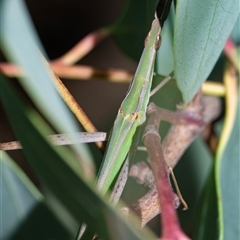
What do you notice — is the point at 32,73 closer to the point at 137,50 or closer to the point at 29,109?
the point at 29,109

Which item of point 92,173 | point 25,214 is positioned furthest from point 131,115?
point 25,214

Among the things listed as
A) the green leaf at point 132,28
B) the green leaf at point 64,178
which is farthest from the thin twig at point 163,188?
the green leaf at point 132,28

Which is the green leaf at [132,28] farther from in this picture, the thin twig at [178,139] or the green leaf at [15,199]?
the green leaf at [15,199]

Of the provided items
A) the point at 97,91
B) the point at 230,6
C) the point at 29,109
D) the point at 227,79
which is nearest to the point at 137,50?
the point at 227,79

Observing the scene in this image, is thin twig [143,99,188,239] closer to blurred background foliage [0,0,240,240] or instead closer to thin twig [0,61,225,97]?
blurred background foliage [0,0,240,240]

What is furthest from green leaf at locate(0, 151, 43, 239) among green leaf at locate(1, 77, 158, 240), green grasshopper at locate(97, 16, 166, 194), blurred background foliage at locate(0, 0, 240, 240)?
green leaf at locate(1, 77, 158, 240)

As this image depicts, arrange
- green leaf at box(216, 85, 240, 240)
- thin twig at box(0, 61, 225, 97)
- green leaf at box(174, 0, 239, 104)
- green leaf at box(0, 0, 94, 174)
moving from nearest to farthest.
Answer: green leaf at box(0, 0, 94, 174) < green leaf at box(174, 0, 239, 104) < green leaf at box(216, 85, 240, 240) < thin twig at box(0, 61, 225, 97)
